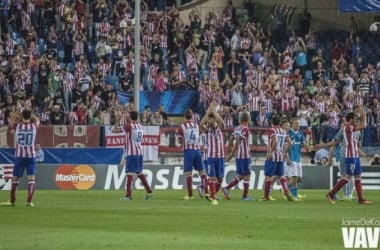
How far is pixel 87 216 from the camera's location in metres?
26.2

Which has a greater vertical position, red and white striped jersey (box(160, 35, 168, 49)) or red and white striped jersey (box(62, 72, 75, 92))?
red and white striped jersey (box(160, 35, 168, 49))

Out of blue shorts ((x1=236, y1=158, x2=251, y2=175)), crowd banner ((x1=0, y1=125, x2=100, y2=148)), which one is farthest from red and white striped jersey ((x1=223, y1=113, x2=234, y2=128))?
blue shorts ((x1=236, y1=158, x2=251, y2=175))

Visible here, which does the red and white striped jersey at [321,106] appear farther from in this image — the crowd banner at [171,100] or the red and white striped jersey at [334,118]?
the crowd banner at [171,100]

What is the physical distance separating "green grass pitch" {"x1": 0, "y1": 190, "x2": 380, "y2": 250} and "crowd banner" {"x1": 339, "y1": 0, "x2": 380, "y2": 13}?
18.8 meters

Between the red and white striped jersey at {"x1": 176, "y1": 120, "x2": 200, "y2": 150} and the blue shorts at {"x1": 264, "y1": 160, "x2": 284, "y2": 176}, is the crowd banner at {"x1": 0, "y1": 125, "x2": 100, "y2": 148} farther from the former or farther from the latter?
the blue shorts at {"x1": 264, "y1": 160, "x2": 284, "y2": 176}

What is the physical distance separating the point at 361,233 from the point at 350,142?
1061 centimetres

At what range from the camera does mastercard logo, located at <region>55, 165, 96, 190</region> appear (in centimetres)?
4244

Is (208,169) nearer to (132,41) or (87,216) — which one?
(87,216)

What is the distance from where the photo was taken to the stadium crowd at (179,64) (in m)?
48.4

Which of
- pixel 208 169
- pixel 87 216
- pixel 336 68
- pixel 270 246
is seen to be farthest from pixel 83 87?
pixel 270 246

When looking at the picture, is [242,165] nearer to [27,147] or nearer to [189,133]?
[189,133]

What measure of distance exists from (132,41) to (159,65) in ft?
5.87

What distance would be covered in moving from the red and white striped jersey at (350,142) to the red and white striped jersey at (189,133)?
13.4ft

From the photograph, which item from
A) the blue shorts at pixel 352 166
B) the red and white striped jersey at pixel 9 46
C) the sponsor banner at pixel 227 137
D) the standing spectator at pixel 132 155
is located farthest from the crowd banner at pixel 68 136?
the blue shorts at pixel 352 166
